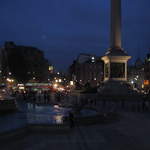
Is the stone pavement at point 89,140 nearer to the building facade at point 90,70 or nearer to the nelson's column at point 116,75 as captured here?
the nelson's column at point 116,75

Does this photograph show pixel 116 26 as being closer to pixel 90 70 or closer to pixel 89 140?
pixel 89 140

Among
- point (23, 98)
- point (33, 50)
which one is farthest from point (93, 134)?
point (33, 50)

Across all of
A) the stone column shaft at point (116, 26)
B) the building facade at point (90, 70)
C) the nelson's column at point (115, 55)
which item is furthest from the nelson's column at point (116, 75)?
the building facade at point (90, 70)

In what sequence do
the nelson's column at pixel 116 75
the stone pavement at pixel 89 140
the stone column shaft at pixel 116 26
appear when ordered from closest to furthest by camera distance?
1. the stone pavement at pixel 89 140
2. the nelson's column at pixel 116 75
3. the stone column shaft at pixel 116 26

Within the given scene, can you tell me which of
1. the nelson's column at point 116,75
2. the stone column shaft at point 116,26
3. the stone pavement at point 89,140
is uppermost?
the stone column shaft at point 116,26

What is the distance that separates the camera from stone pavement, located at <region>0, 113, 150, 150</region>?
13.7 metres

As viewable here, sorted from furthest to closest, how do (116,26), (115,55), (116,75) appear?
(116,26) < (115,55) < (116,75)

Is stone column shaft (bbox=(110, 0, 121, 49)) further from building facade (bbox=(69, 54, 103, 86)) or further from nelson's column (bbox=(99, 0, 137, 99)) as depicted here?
building facade (bbox=(69, 54, 103, 86))

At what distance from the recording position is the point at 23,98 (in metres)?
47.9

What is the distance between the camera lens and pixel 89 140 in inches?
594

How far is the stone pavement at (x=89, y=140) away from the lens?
1370 cm

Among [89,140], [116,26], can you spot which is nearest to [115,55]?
[116,26]

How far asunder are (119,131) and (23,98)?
103 ft

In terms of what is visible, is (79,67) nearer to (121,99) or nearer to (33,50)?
(33,50)
